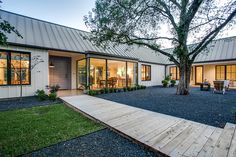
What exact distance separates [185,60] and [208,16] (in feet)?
10.4

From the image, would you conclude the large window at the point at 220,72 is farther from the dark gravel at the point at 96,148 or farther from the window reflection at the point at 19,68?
the window reflection at the point at 19,68

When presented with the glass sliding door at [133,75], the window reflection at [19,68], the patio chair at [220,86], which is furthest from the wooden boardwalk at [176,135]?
the glass sliding door at [133,75]

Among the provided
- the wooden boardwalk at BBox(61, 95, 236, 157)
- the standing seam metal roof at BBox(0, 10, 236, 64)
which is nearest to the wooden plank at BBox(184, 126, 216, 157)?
the wooden boardwalk at BBox(61, 95, 236, 157)

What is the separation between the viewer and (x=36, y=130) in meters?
3.66

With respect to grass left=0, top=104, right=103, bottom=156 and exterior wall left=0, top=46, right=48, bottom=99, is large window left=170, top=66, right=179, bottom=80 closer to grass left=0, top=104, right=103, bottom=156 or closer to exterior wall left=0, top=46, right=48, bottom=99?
exterior wall left=0, top=46, right=48, bottom=99

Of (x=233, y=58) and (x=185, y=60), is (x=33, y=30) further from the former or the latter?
(x=233, y=58)

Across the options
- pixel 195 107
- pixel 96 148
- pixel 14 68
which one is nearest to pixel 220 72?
pixel 195 107

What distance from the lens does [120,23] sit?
8180 millimetres

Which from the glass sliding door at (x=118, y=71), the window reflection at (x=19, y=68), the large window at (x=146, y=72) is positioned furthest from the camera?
the large window at (x=146, y=72)

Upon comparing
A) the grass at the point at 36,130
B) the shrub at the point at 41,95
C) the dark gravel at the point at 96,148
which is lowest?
the dark gravel at the point at 96,148

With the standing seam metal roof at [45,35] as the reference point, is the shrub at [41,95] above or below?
below

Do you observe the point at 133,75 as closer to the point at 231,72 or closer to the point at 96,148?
the point at 231,72

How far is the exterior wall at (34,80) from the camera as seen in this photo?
736 cm

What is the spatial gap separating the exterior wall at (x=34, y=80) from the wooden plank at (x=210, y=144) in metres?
8.82
